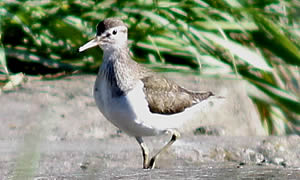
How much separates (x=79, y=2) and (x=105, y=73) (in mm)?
2020

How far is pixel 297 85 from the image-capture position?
5.59 meters

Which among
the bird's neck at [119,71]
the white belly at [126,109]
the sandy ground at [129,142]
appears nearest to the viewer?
the sandy ground at [129,142]

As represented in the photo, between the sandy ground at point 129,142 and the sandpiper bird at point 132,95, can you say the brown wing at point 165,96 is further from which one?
the sandy ground at point 129,142

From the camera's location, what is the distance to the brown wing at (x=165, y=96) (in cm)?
365

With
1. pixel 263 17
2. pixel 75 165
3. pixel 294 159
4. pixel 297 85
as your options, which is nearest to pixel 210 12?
pixel 263 17

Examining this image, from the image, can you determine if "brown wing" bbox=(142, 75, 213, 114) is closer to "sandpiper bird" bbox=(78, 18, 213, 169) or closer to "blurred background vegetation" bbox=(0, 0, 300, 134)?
"sandpiper bird" bbox=(78, 18, 213, 169)

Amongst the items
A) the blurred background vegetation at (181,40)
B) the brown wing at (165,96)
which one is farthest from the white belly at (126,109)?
the blurred background vegetation at (181,40)

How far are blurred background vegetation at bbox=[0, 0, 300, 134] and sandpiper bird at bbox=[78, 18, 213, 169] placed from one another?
1.06 meters

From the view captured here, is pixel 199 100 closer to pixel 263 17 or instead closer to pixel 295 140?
pixel 295 140

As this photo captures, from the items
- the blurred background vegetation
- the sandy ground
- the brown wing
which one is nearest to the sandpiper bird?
the brown wing

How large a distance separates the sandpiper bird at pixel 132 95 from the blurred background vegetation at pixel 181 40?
1.06 m

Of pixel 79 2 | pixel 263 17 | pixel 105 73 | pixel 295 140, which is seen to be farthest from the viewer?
pixel 79 2

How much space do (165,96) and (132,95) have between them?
0.40 meters

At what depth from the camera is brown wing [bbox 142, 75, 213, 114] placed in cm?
365
